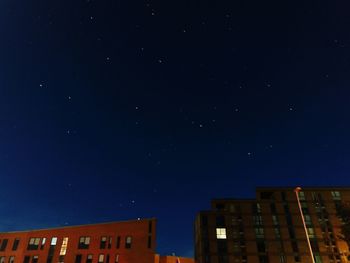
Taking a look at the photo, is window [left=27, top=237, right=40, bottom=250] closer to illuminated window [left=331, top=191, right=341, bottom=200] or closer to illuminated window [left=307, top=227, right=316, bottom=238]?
illuminated window [left=307, top=227, right=316, bottom=238]

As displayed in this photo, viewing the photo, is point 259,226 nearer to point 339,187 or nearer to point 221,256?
point 221,256

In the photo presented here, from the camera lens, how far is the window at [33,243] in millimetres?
65606

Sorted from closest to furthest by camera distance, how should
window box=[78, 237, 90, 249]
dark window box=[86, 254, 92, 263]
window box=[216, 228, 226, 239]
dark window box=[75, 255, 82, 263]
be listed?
dark window box=[86, 254, 92, 263], dark window box=[75, 255, 82, 263], window box=[78, 237, 90, 249], window box=[216, 228, 226, 239]

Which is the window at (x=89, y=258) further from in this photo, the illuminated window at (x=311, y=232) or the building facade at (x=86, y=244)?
the illuminated window at (x=311, y=232)

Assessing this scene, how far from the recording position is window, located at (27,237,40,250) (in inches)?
2583

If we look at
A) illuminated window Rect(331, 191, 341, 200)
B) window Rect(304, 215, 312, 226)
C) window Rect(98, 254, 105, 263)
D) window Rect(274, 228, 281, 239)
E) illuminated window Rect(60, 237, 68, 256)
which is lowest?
window Rect(98, 254, 105, 263)

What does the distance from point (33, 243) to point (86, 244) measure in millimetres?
12227

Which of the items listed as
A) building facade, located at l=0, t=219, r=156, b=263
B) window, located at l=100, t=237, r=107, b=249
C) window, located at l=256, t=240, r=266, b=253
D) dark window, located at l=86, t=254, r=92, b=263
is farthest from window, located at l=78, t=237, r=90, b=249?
window, located at l=256, t=240, r=266, b=253

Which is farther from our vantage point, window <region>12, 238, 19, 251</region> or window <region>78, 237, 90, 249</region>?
window <region>12, 238, 19, 251</region>

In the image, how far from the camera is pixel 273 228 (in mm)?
71750

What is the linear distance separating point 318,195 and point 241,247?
72.5ft

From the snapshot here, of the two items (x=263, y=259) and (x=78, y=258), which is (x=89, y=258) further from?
(x=263, y=259)

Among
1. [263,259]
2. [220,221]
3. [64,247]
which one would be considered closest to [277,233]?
[263,259]

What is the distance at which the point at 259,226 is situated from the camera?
2859 inches
